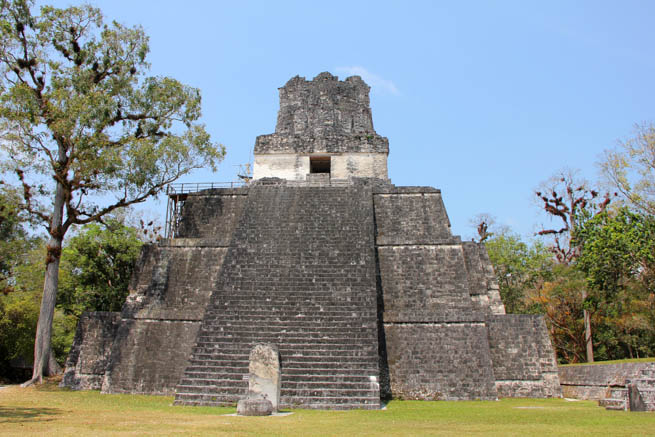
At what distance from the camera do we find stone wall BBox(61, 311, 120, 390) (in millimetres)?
11688

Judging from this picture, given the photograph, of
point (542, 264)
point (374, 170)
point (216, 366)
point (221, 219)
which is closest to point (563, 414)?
point (216, 366)

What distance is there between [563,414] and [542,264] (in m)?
17.6

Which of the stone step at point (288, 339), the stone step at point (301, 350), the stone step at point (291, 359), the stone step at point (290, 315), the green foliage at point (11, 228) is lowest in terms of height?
the stone step at point (291, 359)

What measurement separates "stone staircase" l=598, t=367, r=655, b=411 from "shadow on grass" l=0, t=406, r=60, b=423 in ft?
24.7

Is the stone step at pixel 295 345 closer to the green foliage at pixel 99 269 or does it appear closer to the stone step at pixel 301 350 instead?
the stone step at pixel 301 350

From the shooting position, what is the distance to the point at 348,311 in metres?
10.2

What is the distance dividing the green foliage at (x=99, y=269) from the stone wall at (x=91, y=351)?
6.61 metres

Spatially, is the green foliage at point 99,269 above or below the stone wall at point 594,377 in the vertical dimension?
above

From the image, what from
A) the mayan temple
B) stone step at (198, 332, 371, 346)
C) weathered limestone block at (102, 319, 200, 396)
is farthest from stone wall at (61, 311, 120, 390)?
stone step at (198, 332, 371, 346)

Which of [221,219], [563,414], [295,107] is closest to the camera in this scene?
[563,414]

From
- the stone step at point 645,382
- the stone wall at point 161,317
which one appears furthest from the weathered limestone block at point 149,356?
the stone step at point 645,382

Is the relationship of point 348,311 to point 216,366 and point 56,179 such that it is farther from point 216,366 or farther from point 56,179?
point 56,179

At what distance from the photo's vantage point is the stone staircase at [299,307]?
28.2 ft

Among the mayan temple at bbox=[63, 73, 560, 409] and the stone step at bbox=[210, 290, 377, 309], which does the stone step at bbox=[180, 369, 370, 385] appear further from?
the stone step at bbox=[210, 290, 377, 309]
